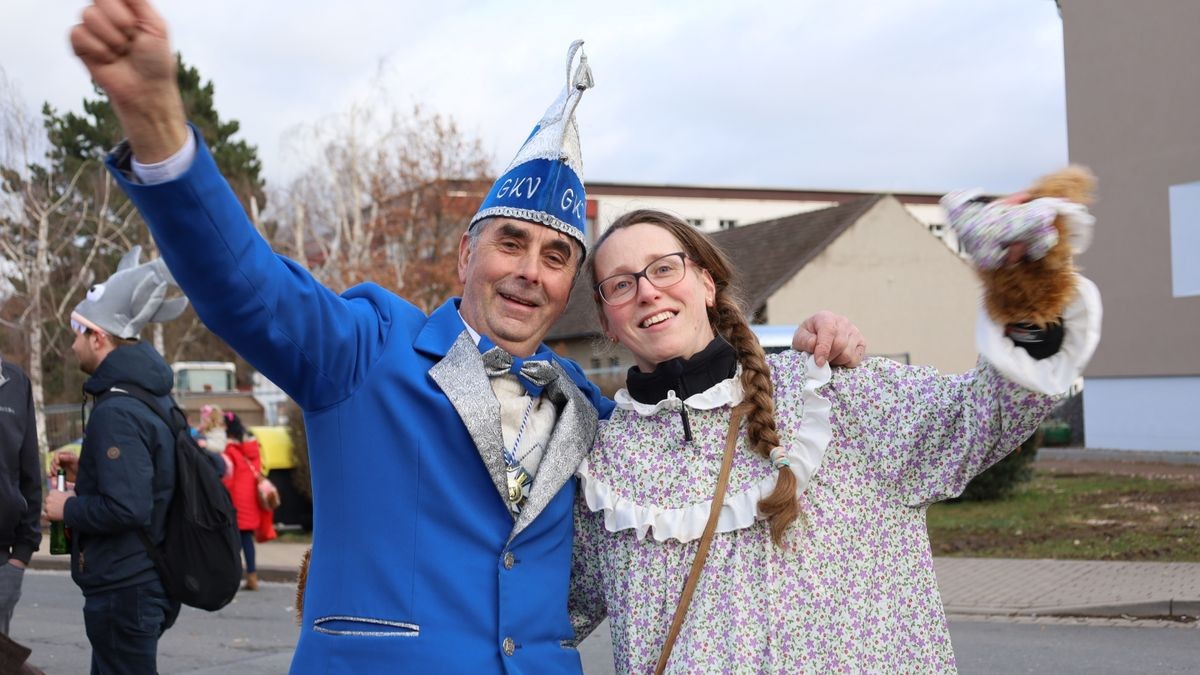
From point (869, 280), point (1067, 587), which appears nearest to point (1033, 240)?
point (1067, 587)

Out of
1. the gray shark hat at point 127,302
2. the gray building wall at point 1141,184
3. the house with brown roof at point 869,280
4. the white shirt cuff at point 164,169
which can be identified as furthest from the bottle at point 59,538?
the house with brown roof at point 869,280

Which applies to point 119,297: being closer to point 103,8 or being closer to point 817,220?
point 103,8

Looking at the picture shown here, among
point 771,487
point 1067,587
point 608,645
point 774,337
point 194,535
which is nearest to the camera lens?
point 771,487

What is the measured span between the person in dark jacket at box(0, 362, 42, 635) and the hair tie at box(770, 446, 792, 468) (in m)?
3.66

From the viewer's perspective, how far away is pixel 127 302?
522 centimetres

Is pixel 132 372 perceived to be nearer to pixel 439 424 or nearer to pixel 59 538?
pixel 59 538

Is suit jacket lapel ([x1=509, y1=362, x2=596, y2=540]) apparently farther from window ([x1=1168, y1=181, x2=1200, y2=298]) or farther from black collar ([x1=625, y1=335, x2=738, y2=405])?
window ([x1=1168, y1=181, x2=1200, y2=298])

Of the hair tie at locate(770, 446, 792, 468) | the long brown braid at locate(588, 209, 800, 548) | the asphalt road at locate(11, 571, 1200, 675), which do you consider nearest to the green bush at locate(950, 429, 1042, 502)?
the asphalt road at locate(11, 571, 1200, 675)

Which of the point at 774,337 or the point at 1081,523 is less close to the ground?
the point at 774,337

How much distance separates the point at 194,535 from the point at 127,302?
43.3 inches

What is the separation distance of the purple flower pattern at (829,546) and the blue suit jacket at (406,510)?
23 centimetres

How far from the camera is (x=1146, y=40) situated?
20.3 metres

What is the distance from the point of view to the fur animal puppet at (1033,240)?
2133 millimetres

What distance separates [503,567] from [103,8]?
1383 mm
